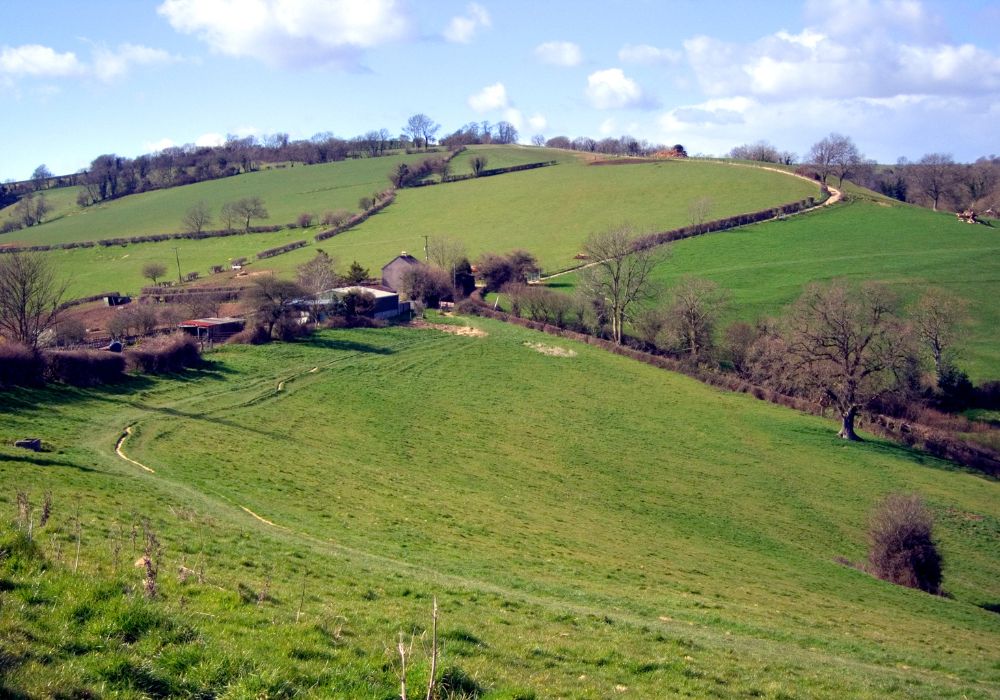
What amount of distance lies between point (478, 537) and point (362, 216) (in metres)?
102

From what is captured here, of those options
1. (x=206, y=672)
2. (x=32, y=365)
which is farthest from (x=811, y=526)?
(x=32, y=365)

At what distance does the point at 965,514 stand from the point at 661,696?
34.3 metres

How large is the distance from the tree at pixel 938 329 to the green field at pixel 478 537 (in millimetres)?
13316

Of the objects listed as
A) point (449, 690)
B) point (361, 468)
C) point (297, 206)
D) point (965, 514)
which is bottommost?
point (965, 514)

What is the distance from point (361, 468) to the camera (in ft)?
A: 105

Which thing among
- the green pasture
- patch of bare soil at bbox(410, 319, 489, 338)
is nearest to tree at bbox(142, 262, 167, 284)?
the green pasture

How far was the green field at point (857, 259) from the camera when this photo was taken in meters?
71.6

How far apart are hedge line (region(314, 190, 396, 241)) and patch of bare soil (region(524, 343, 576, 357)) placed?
56538 mm

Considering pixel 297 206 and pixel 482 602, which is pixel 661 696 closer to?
pixel 482 602

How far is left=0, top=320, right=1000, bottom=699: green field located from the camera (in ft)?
30.7

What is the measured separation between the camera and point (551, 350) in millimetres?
63031

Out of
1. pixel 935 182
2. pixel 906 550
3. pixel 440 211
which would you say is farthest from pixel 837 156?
pixel 906 550

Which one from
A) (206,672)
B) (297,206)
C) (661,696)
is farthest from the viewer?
(297,206)

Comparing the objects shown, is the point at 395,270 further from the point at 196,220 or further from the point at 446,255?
the point at 196,220
